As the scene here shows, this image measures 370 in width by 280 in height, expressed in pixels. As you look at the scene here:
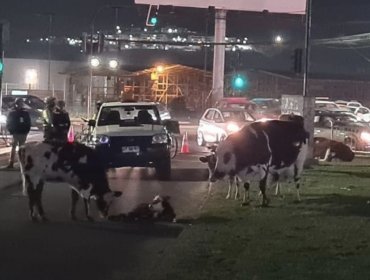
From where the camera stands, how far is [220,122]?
106 ft

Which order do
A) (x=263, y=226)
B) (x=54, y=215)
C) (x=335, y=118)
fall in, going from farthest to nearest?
(x=335, y=118) < (x=54, y=215) < (x=263, y=226)

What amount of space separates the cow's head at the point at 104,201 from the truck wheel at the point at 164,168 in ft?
22.1

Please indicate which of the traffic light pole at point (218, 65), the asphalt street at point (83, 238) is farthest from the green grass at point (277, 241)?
the traffic light pole at point (218, 65)

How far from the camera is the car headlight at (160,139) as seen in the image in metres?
21.0

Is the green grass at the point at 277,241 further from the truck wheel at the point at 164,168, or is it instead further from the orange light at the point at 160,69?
the orange light at the point at 160,69

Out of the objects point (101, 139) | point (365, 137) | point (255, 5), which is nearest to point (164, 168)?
point (101, 139)

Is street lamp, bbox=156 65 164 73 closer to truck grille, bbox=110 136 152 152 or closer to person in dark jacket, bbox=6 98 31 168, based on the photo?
person in dark jacket, bbox=6 98 31 168

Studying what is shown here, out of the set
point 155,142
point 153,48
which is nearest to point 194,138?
point 155,142

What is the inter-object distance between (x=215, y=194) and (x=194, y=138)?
21.8 m

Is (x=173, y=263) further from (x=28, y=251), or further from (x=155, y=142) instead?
(x=155, y=142)

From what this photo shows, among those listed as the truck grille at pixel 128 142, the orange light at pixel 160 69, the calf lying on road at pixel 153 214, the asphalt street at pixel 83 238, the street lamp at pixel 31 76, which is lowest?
the asphalt street at pixel 83 238

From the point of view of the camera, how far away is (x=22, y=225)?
13.8 meters

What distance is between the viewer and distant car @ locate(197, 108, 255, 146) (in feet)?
104

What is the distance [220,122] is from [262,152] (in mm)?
16554
